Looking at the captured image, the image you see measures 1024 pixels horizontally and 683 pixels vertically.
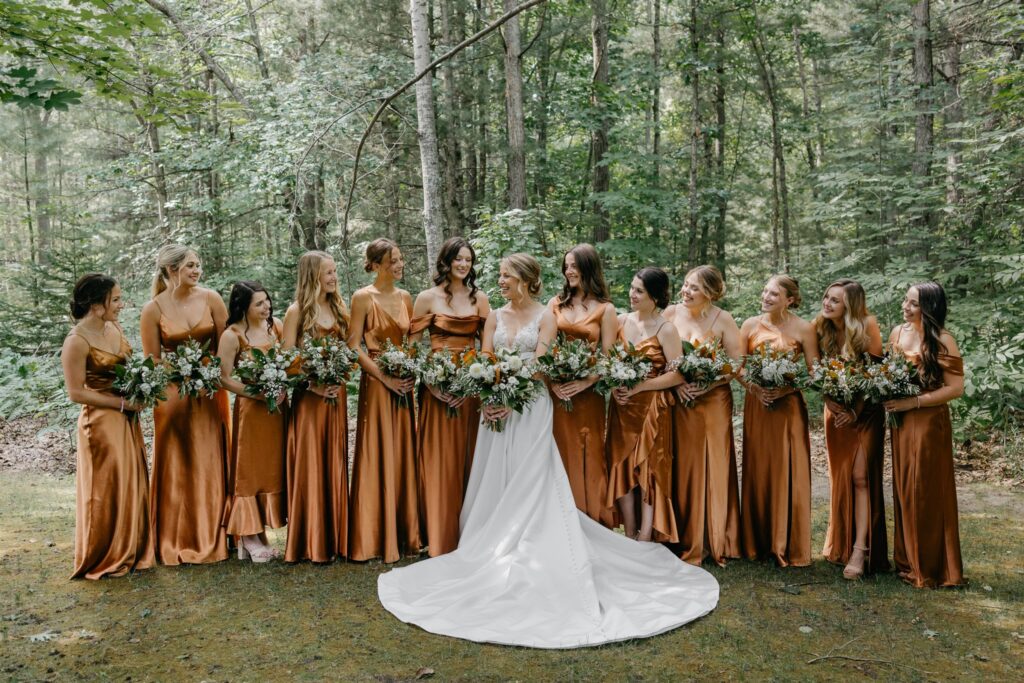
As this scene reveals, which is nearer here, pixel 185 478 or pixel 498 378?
pixel 498 378

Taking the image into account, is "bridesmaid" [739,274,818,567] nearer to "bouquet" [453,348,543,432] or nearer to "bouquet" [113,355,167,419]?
"bouquet" [453,348,543,432]

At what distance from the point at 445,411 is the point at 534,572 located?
1681 millimetres

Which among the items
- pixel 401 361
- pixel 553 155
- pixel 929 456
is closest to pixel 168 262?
pixel 401 361

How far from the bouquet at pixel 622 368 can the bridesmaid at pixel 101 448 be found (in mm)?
3794

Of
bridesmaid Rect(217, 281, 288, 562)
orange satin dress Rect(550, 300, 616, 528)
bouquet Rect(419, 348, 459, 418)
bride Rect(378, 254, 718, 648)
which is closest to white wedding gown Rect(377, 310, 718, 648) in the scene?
bride Rect(378, 254, 718, 648)

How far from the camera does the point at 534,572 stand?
513cm

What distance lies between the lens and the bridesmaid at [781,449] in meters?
5.92

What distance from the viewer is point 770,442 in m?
6.03

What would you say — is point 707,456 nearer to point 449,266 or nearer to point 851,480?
point 851,480

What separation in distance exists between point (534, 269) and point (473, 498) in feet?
6.54

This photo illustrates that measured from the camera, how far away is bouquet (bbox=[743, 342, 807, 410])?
5.65 m

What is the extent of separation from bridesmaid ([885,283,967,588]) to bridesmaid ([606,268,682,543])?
173 centimetres

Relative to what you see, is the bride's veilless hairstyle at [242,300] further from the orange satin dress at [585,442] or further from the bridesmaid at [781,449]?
the bridesmaid at [781,449]

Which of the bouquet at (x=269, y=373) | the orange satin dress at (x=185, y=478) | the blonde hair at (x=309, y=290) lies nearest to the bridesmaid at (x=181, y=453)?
the orange satin dress at (x=185, y=478)
